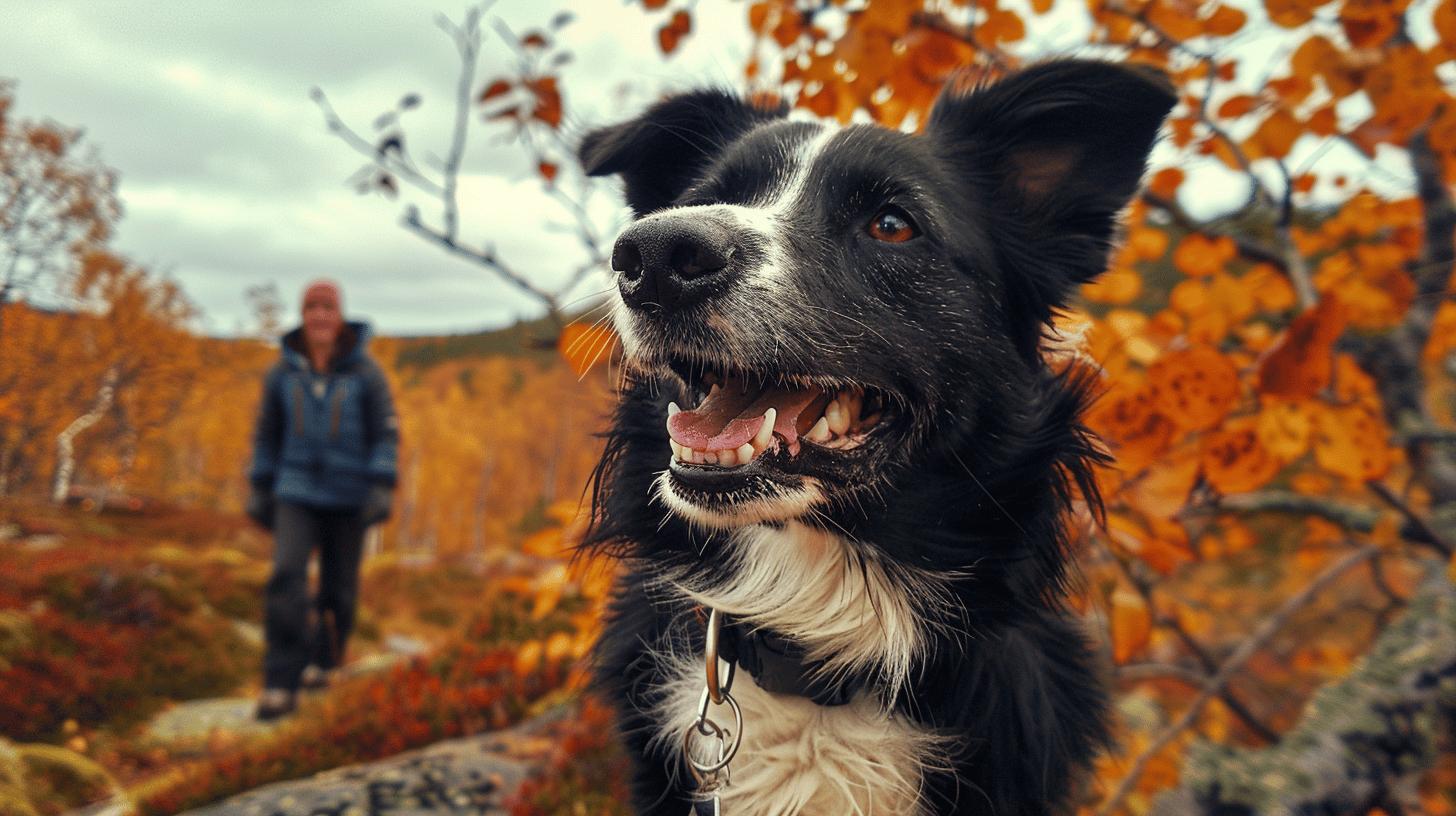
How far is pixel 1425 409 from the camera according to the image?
3.77 m

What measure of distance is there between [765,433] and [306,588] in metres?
5.43

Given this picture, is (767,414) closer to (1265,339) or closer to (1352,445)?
(1352,445)

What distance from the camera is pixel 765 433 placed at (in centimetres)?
174

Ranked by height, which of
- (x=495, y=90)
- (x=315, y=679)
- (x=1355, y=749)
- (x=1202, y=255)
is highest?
(x=495, y=90)

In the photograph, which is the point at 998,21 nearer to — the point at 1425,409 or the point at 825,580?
the point at 825,580

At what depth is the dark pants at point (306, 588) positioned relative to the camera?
5.78 meters

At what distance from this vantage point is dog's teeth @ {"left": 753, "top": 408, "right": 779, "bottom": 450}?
1.71 meters

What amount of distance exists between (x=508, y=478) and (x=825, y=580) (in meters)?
28.0

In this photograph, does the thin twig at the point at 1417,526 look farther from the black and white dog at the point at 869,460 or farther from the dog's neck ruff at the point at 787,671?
the dog's neck ruff at the point at 787,671

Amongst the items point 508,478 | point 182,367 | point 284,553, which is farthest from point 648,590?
point 508,478

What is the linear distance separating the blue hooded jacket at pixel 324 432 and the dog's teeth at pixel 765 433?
515 centimetres

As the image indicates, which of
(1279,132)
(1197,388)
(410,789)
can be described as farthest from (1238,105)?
(410,789)

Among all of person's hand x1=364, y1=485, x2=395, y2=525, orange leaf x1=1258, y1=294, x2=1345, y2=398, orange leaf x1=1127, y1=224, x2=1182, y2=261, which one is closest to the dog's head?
orange leaf x1=1258, y1=294, x2=1345, y2=398

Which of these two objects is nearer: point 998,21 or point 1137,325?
point 1137,325
